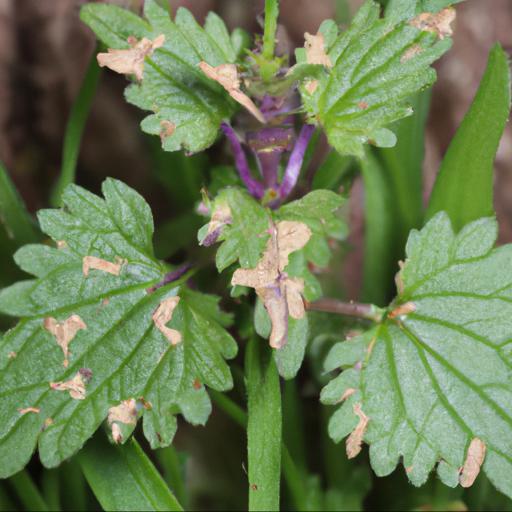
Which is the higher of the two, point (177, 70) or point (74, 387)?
point (177, 70)

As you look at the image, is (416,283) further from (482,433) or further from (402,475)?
(402,475)

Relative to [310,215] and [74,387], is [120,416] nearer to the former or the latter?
[74,387]

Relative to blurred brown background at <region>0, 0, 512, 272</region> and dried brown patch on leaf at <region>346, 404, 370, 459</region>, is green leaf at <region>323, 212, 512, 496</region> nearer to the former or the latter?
dried brown patch on leaf at <region>346, 404, 370, 459</region>

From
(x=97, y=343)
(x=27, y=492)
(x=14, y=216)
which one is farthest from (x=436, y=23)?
(x=27, y=492)

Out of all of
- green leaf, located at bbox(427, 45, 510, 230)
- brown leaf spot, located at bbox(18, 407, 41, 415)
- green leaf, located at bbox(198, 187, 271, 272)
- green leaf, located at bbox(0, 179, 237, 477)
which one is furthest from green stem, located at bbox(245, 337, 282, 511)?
green leaf, located at bbox(427, 45, 510, 230)

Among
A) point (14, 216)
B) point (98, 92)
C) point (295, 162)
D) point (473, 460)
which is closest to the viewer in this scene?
point (473, 460)

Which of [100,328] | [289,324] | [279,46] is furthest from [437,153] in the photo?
[100,328]
